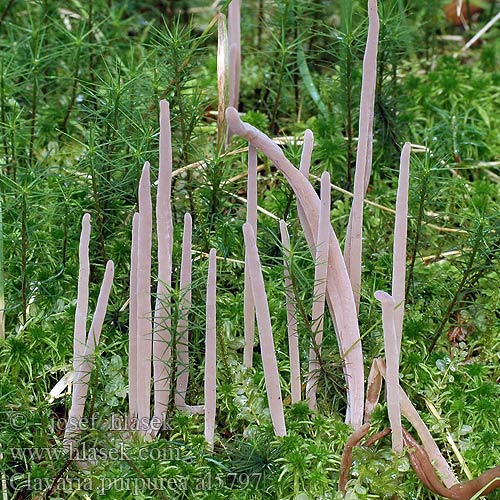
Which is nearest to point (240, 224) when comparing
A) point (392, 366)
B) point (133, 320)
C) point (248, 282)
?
point (248, 282)

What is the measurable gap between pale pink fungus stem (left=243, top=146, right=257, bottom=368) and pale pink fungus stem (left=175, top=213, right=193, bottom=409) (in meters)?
0.11

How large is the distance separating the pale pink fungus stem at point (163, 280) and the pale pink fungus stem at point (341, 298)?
8.3 inches

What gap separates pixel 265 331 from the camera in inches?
59.7

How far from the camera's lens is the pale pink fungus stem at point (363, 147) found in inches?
62.5

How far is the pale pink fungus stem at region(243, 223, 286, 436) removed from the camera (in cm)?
146

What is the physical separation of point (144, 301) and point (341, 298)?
0.37 m

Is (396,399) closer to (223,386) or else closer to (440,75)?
(223,386)

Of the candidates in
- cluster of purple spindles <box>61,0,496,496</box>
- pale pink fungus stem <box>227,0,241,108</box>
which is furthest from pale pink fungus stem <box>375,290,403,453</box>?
pale pink fungus stem <box>227,0,241,108</box>

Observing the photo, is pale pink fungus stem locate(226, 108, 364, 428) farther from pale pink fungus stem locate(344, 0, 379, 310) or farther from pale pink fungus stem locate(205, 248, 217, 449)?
pale pink fungus stem locate(205, 248, 217, 449)

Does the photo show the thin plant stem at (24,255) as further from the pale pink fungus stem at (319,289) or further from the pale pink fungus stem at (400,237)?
the pale pink fungus stem at (400,237)

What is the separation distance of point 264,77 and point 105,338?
1066 millimetres

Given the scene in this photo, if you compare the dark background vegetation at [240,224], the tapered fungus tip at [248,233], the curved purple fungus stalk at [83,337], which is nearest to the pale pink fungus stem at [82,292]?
the curved purple fungus stalk at [83,337]

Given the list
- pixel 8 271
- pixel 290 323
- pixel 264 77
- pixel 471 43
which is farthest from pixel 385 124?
pixel 8 271

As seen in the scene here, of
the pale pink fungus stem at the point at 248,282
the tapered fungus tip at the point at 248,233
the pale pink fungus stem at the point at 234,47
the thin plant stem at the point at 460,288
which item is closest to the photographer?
the tapered fungus tip at the point at 248,233
